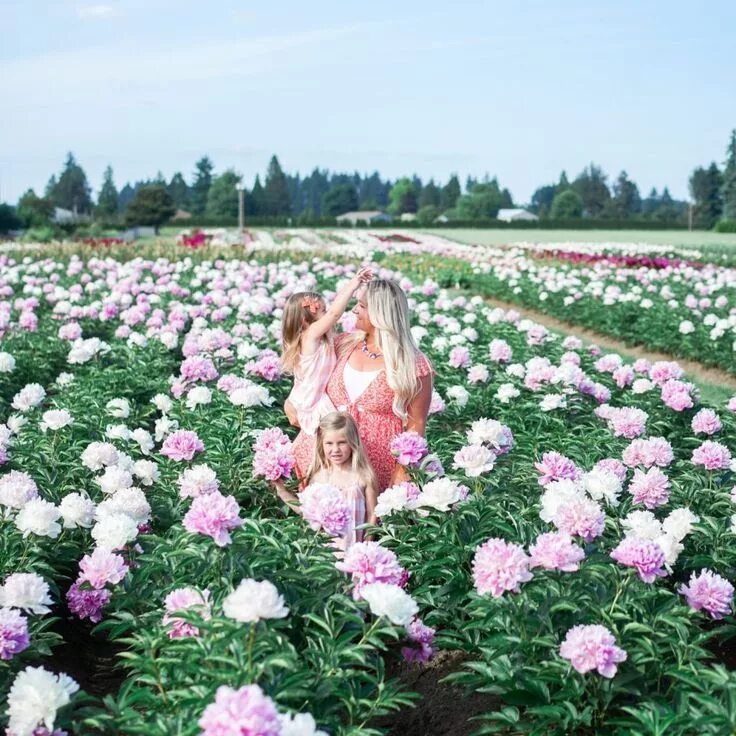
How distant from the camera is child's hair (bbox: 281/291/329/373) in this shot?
518cm

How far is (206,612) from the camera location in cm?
280

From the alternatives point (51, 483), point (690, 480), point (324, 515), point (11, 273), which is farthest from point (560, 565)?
point (11, 273)

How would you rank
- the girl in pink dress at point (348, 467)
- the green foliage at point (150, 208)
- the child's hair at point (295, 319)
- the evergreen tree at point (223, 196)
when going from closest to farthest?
1. the girl in pink dress at point (348, 467)
2. the child's hair at point (295, 319)
3. the green foliage at point (150, 208)
4. the evergreen tree at point (223, 196)

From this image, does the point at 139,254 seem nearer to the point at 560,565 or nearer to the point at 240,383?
the point at 240,383

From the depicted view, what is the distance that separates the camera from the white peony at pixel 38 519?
340 centimetres

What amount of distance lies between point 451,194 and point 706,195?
124ft

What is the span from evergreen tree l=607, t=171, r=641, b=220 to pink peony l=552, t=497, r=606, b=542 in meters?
93.0

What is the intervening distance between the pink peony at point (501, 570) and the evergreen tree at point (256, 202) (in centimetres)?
9559

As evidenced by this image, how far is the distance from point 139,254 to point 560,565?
17919mm

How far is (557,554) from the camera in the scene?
9.22 feet

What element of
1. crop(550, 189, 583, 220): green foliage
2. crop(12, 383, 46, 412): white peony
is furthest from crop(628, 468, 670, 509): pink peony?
crop(550, 189, 583, 220): green foliage

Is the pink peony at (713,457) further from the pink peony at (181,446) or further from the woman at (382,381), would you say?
the pink peony at (181,446)

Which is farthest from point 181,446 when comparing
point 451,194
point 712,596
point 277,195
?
point 451,194

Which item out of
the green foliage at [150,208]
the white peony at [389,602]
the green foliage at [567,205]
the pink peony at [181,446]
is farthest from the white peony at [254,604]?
the green foliage at [567,205]
